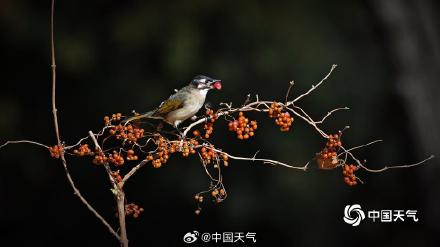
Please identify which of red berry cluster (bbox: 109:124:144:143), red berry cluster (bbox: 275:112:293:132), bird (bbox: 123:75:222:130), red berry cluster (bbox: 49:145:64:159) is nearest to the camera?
red berry cluster (bbox: 49:145:64:159)

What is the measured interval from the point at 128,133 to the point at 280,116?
1.25 ft

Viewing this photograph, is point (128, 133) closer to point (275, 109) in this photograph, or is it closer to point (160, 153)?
point (160, 153)

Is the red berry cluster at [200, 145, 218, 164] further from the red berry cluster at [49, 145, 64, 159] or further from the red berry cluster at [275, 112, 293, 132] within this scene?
the red berry cluster at [49, 145, 64, 159]

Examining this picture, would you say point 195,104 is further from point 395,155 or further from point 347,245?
point 347,245

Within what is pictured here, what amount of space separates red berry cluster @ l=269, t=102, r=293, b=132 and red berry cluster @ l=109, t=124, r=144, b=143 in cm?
32

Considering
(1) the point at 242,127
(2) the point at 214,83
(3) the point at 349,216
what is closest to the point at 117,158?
(1) the point at 242,127

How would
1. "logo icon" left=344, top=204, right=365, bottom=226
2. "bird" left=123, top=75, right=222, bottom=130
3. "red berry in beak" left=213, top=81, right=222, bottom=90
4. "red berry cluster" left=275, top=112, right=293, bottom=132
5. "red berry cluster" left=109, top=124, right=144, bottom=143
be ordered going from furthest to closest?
1. "logo icon" left=344, top=204, right=365, bottom=226
2. "bird" left=123, top=75, right=222, bottom=130
3. "red berry in beak" left=213, top=81, right=222, bottom=90
4. "red berry cluster" left=275, top=112, right=293, bottom=132
5. "red berry cluster" left=109, top=124, right=144, bottom=143

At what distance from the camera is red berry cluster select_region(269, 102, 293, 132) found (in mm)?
1650

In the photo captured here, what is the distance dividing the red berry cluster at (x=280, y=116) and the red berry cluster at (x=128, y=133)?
0.32 metres

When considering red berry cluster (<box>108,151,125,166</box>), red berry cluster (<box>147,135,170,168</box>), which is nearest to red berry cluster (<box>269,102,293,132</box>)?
red berry cluster (<box>147,135,170,168</box>)

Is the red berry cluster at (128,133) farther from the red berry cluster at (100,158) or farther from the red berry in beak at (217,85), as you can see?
the red berry in beak at (217,85)

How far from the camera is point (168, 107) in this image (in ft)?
7.69

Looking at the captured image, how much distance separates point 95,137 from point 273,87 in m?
4.71

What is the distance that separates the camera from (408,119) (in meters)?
4.97
